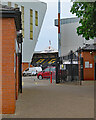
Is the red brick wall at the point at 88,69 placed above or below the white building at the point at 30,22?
below

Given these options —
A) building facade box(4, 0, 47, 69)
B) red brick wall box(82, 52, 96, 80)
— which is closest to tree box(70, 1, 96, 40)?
red brick wall box(82, 52, 96, 80)

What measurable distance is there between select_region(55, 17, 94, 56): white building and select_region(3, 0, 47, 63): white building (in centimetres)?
375

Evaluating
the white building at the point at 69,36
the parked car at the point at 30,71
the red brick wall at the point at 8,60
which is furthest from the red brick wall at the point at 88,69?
the red brick wall at the point at 8,60

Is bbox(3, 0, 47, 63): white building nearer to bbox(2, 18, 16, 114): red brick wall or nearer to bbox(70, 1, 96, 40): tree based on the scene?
bbox(70, 1, 96, 40): tree

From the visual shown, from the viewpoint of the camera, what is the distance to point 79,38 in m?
40.8

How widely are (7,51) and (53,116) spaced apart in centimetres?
268

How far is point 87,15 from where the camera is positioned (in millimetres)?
13516

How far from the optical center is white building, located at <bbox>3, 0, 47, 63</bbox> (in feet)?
126

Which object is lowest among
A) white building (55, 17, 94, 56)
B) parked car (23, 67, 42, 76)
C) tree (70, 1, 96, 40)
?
parked car (23, 67, 42, 76)

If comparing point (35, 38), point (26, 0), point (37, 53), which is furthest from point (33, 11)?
point (37, 53)

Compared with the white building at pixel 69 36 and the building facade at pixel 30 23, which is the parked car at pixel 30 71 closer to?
the building facade at pixel 30 23

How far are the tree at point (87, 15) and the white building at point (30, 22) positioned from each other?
2407 centimetres

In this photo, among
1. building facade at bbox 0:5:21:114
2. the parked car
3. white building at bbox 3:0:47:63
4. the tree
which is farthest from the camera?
the parked car

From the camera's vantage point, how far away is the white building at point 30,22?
38.4 metres
